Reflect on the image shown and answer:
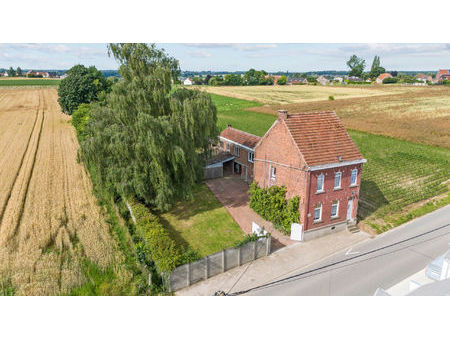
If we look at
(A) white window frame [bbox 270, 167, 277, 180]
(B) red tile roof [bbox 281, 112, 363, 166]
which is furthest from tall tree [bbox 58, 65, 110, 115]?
(B) red tile roof [bbox 281, 112, 363, 166]

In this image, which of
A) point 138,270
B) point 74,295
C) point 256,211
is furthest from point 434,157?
point 74,295

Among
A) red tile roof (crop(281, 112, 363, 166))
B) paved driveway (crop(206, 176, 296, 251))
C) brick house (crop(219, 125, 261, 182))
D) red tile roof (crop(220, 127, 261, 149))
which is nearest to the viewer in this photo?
red tile roof (crop(281, 112, 363, 166))

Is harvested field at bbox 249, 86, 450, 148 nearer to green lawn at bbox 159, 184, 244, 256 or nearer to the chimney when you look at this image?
the chimney

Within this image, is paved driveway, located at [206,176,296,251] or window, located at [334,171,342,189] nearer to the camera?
window, located at [334,171,342,189]

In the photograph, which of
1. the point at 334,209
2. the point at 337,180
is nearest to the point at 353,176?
the point at 337,180

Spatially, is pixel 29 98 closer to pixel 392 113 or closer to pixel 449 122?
pixel 392 113
